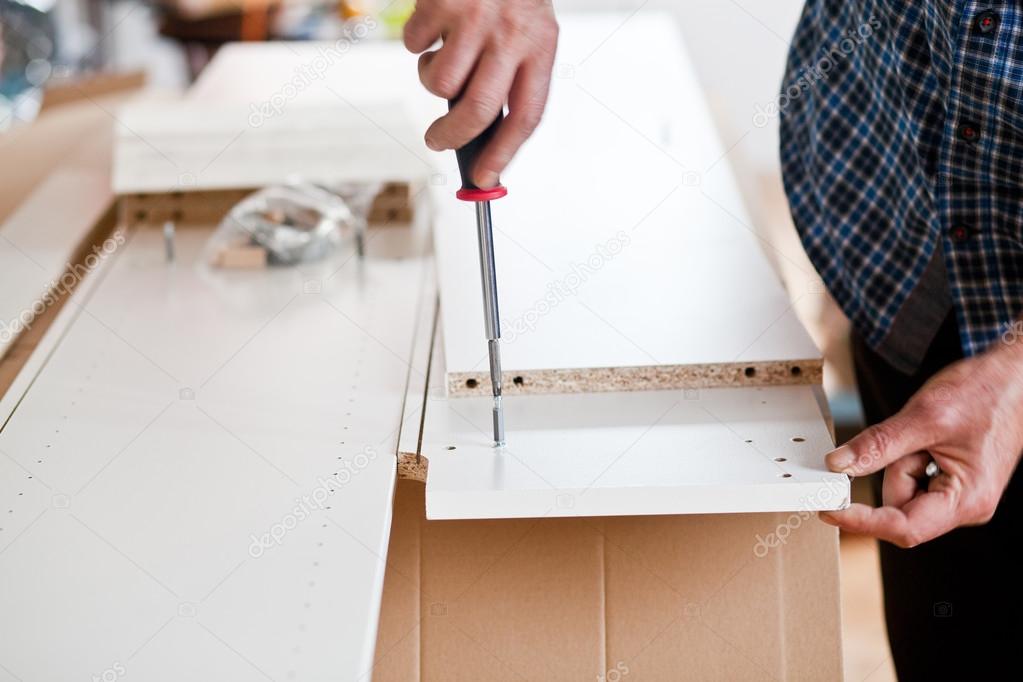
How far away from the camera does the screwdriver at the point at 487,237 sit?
836mm

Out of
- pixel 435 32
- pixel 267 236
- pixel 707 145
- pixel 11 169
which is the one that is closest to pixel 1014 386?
pixel 435 32

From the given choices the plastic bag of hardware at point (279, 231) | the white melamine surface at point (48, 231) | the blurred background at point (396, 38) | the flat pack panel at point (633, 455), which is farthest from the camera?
the blurred background at point (396, 38)

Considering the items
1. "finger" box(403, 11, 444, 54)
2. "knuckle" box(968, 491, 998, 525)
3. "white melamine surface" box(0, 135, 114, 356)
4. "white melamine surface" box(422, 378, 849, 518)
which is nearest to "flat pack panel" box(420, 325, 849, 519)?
"white melamine surface" box(422, 378, 849, 518)

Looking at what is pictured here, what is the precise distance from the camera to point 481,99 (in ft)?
2.66

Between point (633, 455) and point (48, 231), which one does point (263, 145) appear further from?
point (633, 455)

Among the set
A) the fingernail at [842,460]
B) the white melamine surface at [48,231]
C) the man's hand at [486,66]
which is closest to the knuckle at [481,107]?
the man's hand at [486,66]

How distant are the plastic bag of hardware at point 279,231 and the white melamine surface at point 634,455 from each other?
0.41m

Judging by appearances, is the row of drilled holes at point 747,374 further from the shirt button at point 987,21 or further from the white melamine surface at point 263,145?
the white melamine surface at point 263,145

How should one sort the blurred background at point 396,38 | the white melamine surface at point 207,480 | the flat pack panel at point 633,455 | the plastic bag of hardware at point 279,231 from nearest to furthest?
the white melamine surface at point 207,480, the flat pack panel at point 633,455, the plastic bag of hardware at point 279,231, the blurred background at point 396,38

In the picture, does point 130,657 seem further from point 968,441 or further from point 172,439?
point 968,441

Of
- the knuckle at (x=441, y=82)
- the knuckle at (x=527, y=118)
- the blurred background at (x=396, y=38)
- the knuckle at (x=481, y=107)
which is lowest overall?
the blurred background at (x=396, y=38)

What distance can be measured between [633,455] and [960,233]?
42 centimetres

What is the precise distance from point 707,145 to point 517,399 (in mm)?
663

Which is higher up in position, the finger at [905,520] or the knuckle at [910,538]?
the finger at [905,520]
